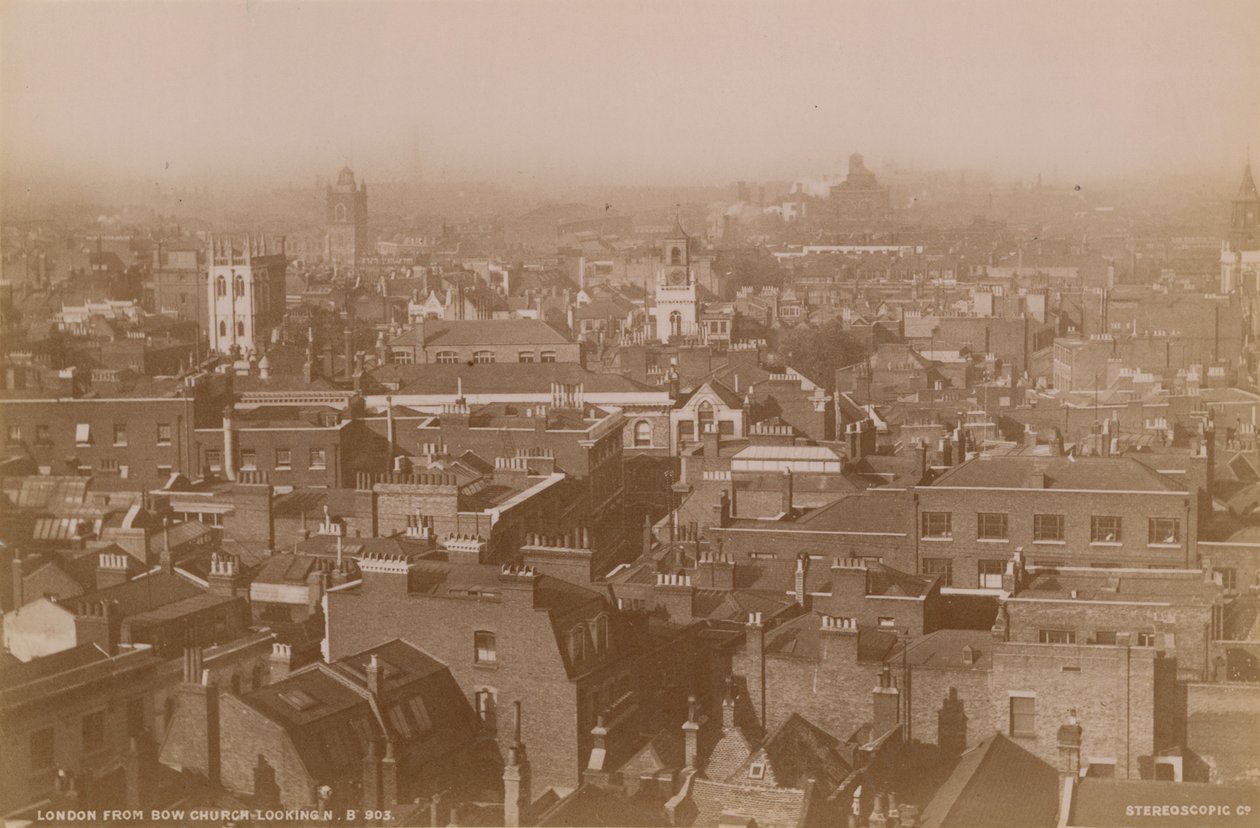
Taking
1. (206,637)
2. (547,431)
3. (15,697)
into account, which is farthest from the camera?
(547,431)

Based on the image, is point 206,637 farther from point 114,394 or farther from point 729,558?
point 114,394

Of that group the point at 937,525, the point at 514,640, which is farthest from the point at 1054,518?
the point at 514,640

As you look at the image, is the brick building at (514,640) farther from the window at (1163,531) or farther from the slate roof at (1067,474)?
the window at (1163,531)

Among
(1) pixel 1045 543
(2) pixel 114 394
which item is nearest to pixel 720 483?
(1) pixel 1045 543

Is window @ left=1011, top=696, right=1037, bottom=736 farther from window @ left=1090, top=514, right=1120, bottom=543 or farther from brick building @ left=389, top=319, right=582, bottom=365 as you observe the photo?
brick building @ left=389, top=319, right=582, bottom=365

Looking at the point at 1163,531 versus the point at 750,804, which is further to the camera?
the point at 1163,531

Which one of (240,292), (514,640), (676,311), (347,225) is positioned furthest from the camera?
(347,225)

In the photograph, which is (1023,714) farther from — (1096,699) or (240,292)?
(240,292)

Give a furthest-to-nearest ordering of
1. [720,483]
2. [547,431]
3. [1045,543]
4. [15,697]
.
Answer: [547,431]
[720,483]
[1045,543]
[15,697]
